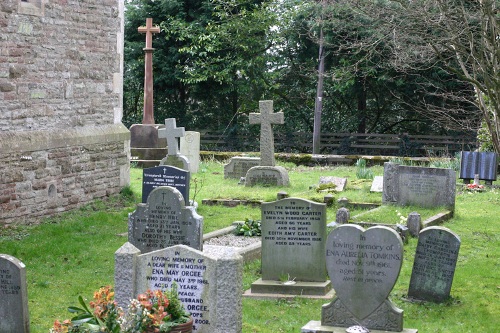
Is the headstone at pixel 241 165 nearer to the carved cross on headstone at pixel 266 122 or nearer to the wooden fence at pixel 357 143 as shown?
the carved cross on headstone at pixel 266 122

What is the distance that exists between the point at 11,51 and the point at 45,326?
684cm

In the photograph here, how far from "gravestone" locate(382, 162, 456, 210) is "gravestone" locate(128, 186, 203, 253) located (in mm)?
7218

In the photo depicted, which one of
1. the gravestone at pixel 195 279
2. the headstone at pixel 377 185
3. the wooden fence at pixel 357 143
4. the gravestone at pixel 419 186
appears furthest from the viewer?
the wooden fence at pixel 357 143

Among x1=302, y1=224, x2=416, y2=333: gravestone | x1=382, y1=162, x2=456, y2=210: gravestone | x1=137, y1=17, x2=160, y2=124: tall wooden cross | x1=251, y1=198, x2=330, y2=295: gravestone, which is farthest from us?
x1=137, y1=17, x2=160, y2=124: tall wooden cross

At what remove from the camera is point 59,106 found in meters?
15.5

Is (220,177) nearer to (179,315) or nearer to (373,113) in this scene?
(373,113)

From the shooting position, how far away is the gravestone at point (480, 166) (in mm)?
20125

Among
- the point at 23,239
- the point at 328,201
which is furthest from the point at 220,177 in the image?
the point at 23,239

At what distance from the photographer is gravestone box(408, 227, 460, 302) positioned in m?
9.69

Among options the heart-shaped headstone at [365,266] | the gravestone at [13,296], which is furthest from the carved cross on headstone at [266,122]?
the gravestone at [13,296]

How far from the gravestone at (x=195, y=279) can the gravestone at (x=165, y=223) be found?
216 centimetres

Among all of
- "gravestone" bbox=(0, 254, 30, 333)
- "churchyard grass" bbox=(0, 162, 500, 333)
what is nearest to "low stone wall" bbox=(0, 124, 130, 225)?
"churchyard grass" bbox=(0, 162, 500, 333)

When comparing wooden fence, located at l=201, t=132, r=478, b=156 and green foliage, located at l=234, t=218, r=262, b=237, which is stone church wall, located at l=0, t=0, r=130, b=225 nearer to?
green foliage, located at l=234, t=218, r=262, b=237

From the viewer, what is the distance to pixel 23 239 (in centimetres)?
1317
